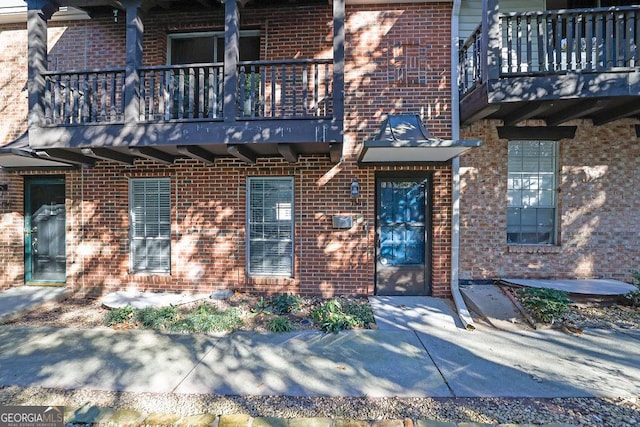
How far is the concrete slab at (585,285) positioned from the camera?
4.91 metres

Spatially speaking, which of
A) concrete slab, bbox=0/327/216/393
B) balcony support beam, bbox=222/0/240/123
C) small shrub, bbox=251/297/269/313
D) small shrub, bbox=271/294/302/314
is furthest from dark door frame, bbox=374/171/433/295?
concrete slab, bbox=0/327/216/393

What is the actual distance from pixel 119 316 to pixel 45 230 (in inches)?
127

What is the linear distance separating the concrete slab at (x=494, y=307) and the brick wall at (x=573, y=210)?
0.34 meters

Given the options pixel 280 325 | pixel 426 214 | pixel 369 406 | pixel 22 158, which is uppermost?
pixel 22 158

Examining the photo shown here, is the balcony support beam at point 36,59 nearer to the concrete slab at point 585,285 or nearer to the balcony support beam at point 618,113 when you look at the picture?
the concrete slab at point 585,285

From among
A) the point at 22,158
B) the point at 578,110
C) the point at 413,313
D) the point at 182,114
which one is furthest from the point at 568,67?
the point at 22,158

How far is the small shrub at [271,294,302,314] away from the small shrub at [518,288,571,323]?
3.53 metres

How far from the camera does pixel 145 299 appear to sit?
534 cm

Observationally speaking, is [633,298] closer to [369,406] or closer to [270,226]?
[369,406]

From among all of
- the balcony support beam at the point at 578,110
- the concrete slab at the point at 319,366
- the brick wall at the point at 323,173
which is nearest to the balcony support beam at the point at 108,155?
the brick wall at the point at 323,173

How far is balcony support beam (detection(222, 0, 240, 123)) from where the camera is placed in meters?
4.52

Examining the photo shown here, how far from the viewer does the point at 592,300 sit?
4.94 metres

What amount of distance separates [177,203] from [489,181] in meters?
5.70

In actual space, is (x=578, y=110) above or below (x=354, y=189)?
above
